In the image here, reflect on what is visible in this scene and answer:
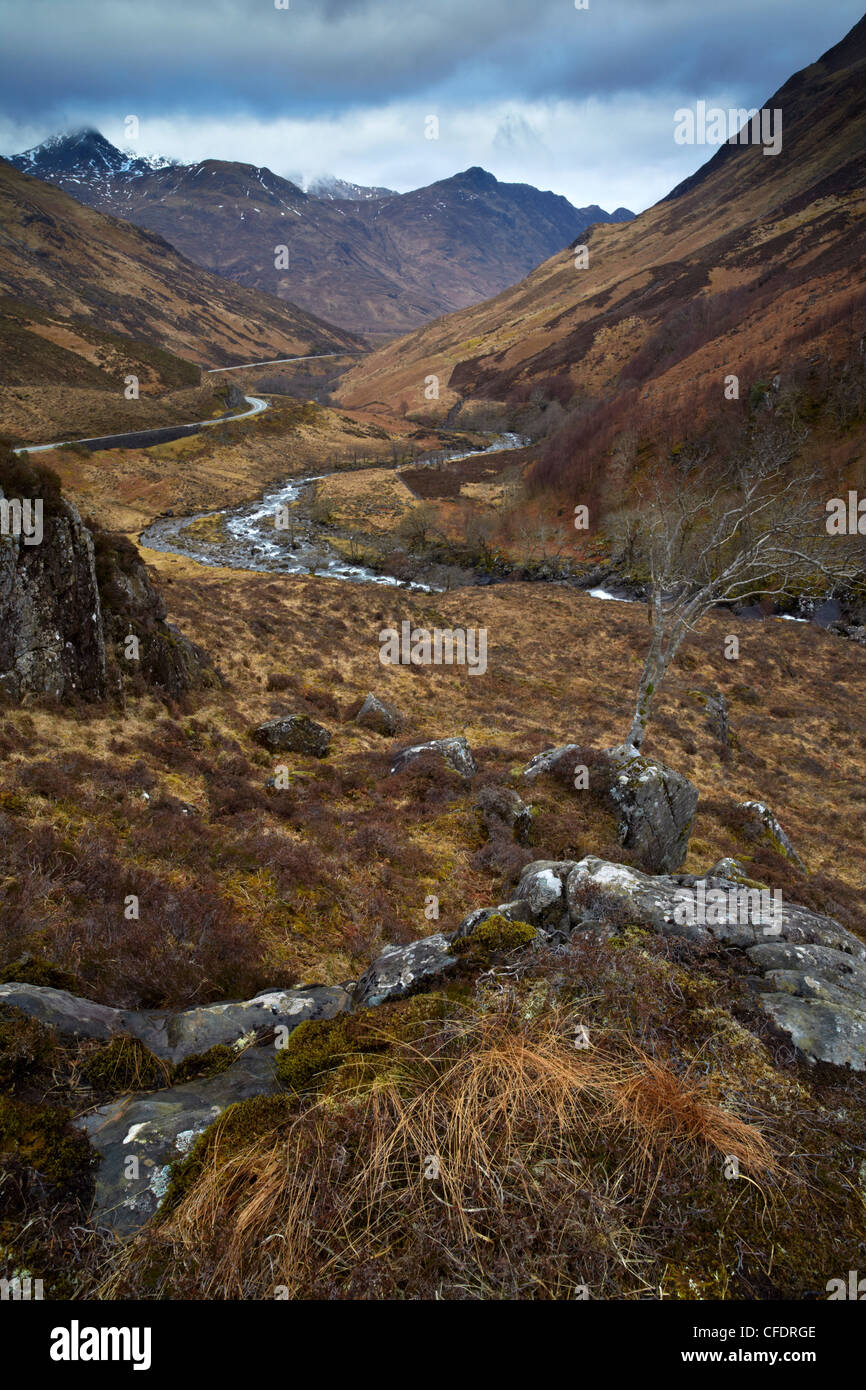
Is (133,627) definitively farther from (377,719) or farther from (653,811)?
(653,811)

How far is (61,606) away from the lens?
12.3 metres

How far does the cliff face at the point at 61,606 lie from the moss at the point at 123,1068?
9.50 meters

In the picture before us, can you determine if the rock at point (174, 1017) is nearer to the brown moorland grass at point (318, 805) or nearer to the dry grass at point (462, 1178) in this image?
the brown moorland grass at point (318, 805)

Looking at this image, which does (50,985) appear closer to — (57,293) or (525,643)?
(525,643)

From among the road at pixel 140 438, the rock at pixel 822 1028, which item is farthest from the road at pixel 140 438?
the rock at pixel 822 1028

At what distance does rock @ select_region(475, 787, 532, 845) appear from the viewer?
12.0 m

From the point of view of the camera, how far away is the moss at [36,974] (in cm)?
470

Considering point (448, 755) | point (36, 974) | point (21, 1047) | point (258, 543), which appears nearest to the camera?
point (21, 1047)

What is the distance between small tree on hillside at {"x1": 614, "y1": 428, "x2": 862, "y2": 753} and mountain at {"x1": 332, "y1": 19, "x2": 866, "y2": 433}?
19.3m

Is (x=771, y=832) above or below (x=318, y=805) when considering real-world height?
below

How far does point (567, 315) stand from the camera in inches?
5571

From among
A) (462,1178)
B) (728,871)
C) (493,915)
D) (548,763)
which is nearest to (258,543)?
(548,763)

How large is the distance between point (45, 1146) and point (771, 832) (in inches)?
638
